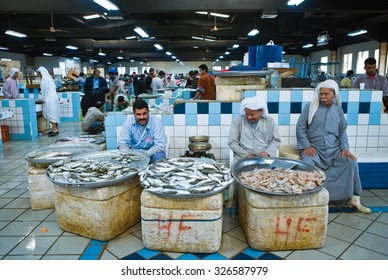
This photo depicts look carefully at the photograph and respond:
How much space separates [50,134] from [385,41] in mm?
18094

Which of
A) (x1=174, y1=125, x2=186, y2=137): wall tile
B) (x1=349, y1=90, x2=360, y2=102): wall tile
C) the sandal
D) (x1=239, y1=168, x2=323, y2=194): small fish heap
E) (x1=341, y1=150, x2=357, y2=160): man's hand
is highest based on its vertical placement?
(x1=349, y1=90, x2=360, y2=102): wall tile

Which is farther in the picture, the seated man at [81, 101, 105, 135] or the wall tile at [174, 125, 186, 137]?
the seated man at [81, 101, 105, 135]

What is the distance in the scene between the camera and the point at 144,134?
4.63 m

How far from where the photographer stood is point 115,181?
11.3ft

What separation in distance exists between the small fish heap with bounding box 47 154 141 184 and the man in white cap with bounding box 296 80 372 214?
2.46 m

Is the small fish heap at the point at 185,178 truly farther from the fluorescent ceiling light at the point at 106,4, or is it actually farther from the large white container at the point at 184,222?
the fluorescent ceiling light at the point at 106,4

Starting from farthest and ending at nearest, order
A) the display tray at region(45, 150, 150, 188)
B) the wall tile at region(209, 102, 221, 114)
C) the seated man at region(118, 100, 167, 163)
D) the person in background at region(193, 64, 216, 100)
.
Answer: the person in background at region(193, 64, 216, 100), the wall tile at region(209, 102, 221, 114), the seated man at region(118, 100, 167, 163), the display tray at region(45, 150, 150, 188)

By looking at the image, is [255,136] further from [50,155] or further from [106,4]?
[106,4]

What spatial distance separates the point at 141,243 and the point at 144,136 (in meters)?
1.68

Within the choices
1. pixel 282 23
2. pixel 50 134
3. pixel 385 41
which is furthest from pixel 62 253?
pixel 385 41

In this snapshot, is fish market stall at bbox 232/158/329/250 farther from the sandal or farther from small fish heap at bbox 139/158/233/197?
the sandal

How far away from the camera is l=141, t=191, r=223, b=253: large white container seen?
126 inches

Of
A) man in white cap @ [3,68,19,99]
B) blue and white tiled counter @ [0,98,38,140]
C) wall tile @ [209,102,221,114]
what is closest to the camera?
wall tile @ [209,102,221,114]

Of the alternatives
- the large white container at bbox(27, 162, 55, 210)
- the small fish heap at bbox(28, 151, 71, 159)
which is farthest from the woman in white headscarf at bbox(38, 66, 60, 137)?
the large white container at bbox(27, 162, 55, 210)
